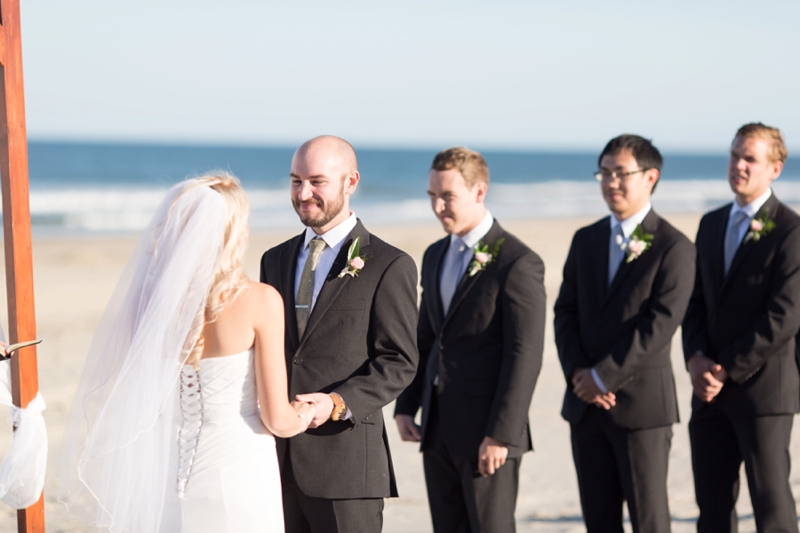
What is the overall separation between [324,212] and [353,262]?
0.23 metres

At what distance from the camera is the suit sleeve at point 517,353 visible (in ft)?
12.9

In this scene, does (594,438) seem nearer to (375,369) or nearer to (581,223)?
(375,369)

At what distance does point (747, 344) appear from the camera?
4.27m

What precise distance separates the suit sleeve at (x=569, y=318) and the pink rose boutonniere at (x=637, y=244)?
1.06 ft

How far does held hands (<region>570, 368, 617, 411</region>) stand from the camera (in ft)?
13.7

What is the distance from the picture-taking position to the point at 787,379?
4.34m

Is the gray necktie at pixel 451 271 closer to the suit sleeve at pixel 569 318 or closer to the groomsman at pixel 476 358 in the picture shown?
the groomsman at pixel 476 358

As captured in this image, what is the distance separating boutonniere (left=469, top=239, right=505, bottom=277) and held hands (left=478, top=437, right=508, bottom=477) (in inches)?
32.3

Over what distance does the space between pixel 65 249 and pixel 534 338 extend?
55.1ft

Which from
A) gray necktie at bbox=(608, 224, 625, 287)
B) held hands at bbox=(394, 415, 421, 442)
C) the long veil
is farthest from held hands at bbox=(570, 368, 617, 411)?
the long veil

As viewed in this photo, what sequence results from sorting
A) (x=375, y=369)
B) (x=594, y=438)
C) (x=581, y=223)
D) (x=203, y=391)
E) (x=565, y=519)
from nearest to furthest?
(x=203, y=391), (x=375, y=369), (x=594, y=438), (x=565, y=519), (x=581, y=223)

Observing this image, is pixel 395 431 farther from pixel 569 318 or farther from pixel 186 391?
pixel 186 391

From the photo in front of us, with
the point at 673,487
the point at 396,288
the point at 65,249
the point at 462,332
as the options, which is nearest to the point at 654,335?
the point at 462,332

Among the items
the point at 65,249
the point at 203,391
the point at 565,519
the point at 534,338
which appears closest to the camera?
the point at 203,391
